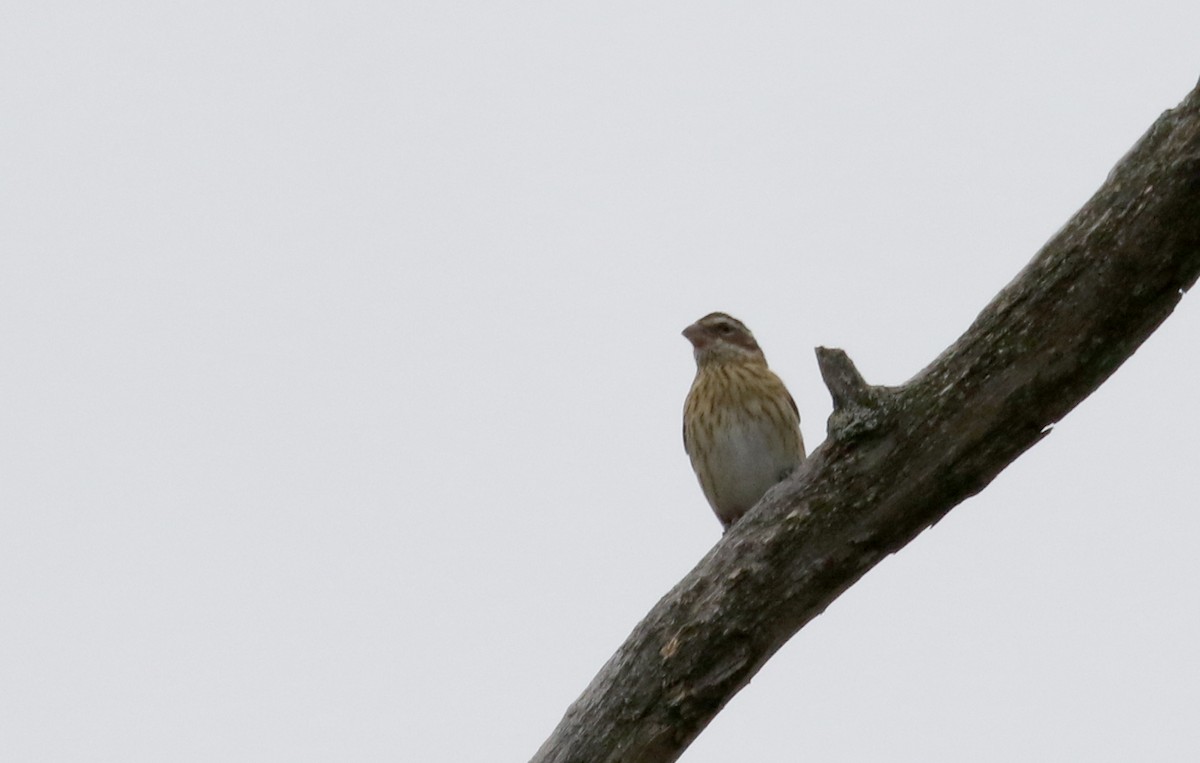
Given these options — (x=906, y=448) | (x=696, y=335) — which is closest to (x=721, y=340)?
(x=696, y=335)

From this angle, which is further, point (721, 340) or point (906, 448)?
point (721, 340)

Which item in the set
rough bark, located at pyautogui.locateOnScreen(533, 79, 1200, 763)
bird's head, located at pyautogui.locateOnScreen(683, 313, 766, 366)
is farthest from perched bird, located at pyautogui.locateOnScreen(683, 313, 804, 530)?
rough bark, located at pyautogui.locateOnScreen(533, 79, 1200, 763)

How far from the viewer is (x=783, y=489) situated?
225 inches

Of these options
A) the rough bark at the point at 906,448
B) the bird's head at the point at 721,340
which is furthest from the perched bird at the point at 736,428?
the rough bark at the point at 906,448

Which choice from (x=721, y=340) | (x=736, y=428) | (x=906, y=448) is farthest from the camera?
(x=721, y=340)

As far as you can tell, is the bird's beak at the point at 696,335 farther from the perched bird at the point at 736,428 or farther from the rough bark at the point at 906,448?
the rough bark at the point at 906,448

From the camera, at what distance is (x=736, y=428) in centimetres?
855

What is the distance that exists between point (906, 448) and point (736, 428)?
3.16 metres

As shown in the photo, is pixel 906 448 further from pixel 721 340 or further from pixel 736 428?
pixel 721 340

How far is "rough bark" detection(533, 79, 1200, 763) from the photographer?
16.4 feet

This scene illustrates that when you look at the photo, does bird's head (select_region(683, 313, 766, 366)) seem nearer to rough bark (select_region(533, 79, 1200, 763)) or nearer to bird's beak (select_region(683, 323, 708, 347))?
bird's beak (select_region(683, 323, 708, 347))

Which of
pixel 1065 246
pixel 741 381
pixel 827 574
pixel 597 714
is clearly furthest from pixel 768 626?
pixel 741 381

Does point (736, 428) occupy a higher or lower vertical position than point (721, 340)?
lower

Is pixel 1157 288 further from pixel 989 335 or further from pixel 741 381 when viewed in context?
pixel 741 381
